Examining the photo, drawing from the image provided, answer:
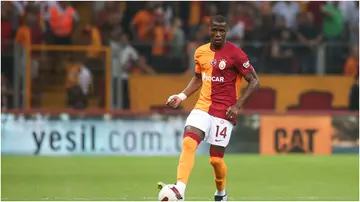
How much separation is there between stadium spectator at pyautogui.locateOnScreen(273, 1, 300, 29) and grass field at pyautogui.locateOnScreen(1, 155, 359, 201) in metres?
4.31

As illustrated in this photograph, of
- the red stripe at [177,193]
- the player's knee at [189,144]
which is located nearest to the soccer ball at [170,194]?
the red stripe at [177,193]

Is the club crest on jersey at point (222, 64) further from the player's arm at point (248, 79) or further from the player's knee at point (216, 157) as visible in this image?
the player's knee at point (216, 157)

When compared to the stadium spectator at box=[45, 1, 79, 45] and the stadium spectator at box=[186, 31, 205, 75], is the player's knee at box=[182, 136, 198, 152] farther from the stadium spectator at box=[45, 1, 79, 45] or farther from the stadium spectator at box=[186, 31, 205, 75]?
the stadium spectator at box=[45, 1, 79, 45]

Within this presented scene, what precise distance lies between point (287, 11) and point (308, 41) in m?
1.18

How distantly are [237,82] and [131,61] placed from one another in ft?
35.9

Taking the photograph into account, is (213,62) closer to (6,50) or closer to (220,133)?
(220,133)

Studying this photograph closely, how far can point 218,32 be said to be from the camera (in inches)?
447

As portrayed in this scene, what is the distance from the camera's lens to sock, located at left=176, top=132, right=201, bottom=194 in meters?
11.0

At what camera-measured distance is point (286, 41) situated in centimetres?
2300

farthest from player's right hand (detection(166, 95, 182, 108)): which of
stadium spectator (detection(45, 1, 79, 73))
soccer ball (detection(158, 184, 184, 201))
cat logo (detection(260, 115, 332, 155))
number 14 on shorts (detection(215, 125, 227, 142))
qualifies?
stadium spectator (detection(45, 1, 79, 73))

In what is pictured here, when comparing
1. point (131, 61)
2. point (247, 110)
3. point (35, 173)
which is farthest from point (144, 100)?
point (35, 173)

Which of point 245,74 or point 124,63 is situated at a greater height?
Result: point 245,74

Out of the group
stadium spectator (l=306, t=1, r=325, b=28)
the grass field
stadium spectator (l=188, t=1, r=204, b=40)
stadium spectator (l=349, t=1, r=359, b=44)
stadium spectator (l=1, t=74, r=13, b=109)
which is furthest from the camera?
stadium spectator (l=306, t=1, r=325, b=28)

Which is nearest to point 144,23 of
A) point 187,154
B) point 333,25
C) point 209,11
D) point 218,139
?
point 209,11
